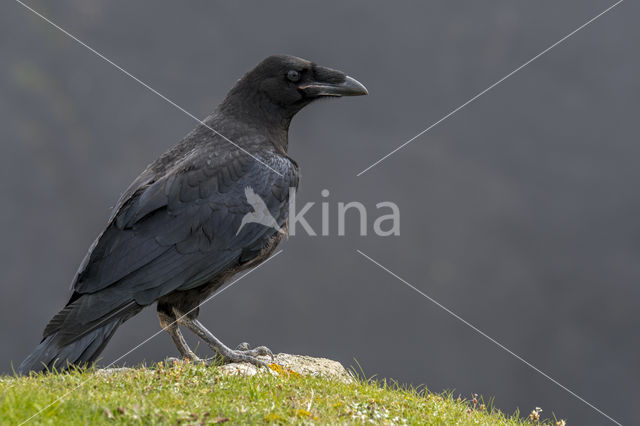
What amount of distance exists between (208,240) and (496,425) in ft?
8.84

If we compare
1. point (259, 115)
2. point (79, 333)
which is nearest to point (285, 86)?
point (259, 115)

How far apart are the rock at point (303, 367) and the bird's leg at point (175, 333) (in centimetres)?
49

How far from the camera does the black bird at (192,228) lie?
16.0ft

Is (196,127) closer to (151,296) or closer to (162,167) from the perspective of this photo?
(162,167)

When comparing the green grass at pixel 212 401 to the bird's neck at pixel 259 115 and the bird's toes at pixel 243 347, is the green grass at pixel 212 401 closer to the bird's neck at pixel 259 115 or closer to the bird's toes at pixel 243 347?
the bird's toes at pixel 243 347

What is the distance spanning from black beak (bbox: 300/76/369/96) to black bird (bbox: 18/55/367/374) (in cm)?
1

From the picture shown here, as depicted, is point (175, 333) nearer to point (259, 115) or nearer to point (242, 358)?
point (242, 358)

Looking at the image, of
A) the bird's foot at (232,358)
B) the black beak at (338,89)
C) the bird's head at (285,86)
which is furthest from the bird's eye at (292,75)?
the bird's foot at (232,358)

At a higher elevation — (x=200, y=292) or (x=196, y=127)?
(x=196, y=127)

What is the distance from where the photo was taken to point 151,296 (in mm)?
4957

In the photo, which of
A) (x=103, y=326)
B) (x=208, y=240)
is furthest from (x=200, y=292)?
(x=103, y=326)

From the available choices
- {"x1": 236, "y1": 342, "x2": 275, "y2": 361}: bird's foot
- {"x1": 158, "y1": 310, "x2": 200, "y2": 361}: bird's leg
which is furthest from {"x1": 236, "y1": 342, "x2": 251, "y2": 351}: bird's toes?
{"x1": 158, "y1": 310, "x2": 200, "y2": 361}: bird's leg

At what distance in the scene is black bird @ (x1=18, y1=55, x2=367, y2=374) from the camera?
488 centimetres

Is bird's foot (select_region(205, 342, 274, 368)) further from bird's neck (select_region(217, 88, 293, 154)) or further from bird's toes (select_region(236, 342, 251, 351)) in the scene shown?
bird's neck (select_region(217, 88, 293, 154))
